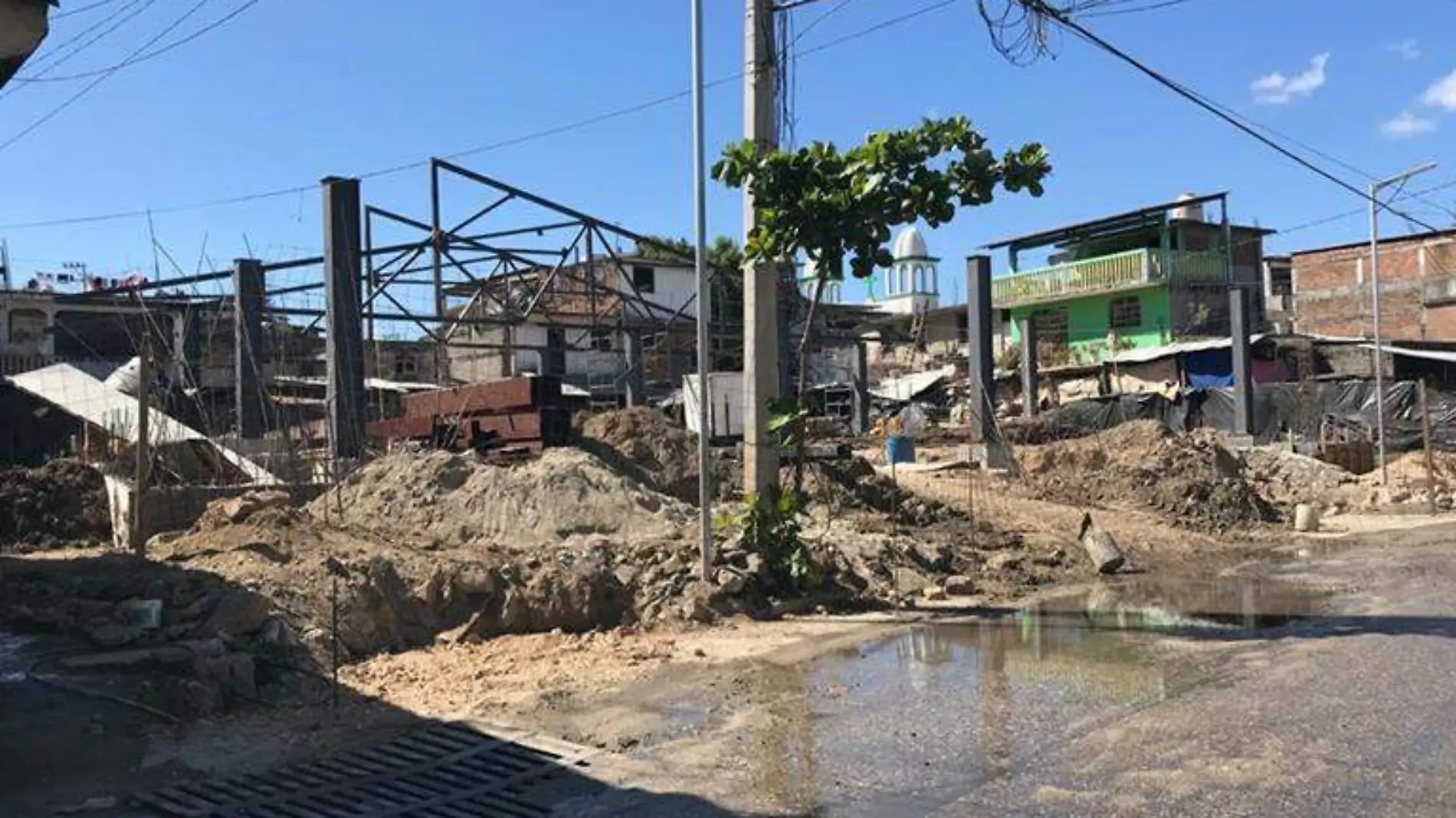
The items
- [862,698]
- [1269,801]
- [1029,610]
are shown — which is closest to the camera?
[1269,801]

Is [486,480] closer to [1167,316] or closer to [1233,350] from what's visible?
[1233,350]

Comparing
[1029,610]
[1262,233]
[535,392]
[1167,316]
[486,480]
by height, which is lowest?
[1029,610]

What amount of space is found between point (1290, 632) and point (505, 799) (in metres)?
7.46

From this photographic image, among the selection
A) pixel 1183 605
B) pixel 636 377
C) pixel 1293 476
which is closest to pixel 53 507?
pixel 636 377

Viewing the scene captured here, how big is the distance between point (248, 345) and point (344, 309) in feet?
10.0

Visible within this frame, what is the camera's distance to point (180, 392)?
21062mm

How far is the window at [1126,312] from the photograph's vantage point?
4891 cm

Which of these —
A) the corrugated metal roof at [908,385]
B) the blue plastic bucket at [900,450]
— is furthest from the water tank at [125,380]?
the corrugated metal roof at [908,385]

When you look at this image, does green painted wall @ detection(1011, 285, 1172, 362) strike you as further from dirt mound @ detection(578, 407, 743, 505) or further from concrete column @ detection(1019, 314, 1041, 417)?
dirt mound @ detection(578, 407, 743, 505)

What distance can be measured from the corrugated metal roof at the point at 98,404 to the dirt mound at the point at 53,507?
0.87 meters

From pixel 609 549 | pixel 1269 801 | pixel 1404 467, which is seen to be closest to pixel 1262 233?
pixel 1404 467

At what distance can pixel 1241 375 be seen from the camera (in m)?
35.6

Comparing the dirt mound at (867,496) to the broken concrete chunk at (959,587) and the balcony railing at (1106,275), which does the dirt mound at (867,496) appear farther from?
the balcony railing at (1106,275)

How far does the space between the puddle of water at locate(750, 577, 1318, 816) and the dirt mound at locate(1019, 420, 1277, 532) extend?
9.64m
